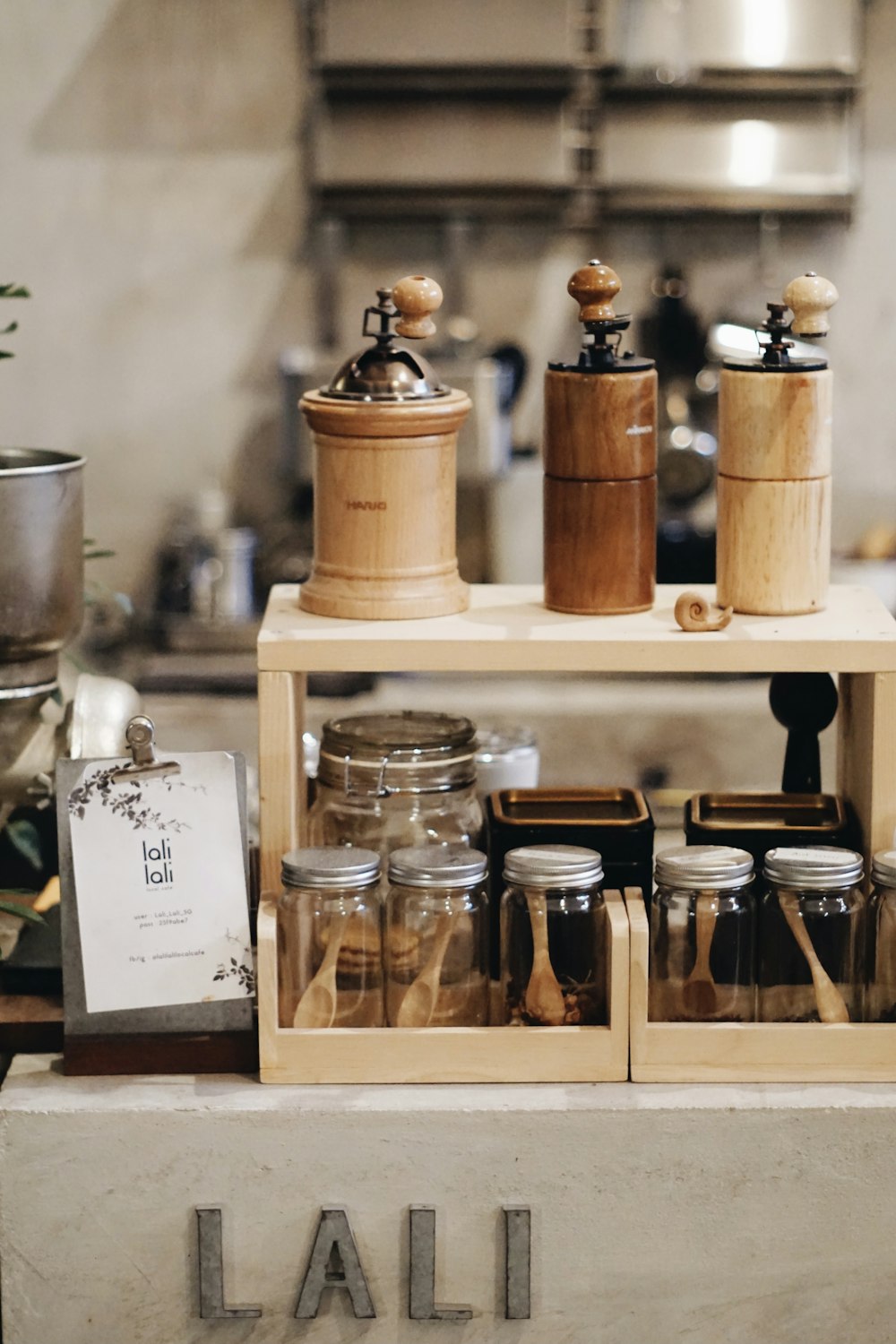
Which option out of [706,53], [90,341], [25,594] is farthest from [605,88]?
[25,594]

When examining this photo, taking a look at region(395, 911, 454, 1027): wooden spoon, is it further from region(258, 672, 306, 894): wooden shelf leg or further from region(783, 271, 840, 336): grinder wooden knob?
region(783, 271, 840, 336): grinder wooden knob

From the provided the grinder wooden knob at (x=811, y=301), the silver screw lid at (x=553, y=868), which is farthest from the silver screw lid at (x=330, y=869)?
the grinder wooden knob at (x=811, y=301)

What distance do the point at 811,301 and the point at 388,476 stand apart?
14.2 inches

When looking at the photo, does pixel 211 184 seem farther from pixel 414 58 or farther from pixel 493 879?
pixel 493 879

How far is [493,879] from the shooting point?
1354 millimetres

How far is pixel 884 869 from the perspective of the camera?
1.24 m

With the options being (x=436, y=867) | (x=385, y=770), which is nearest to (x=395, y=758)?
(x=385, y=770)

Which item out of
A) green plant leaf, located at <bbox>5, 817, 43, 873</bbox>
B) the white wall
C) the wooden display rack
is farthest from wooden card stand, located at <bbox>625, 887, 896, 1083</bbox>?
the white wall

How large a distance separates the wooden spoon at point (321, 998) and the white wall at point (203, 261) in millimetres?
2575

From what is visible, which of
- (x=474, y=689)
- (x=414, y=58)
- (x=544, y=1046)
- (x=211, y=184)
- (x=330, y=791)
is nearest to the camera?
(x=544, y=1046)

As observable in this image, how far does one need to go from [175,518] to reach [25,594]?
2355 millimetres

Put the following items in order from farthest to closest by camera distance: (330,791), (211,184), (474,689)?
1. (211,184)
2. (474,689)
3. (330,791)

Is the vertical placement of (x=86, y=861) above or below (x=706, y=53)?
below

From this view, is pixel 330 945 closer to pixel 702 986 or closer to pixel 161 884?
pixel 161 884
